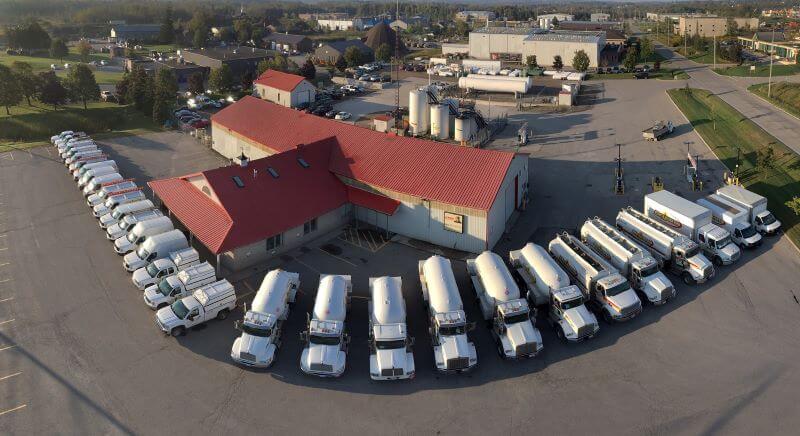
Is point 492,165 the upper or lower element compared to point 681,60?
lower

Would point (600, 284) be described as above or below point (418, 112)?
below

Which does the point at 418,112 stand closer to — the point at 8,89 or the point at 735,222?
the point at 735,222

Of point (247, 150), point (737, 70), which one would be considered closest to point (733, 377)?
point (247, 150)

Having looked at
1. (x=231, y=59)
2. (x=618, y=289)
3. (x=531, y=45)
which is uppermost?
(x=531, y=45)

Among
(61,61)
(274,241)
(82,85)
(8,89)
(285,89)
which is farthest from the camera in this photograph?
(61,61)

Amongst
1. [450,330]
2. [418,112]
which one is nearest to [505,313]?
[450,330]

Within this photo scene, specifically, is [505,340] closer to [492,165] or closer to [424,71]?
[492,165]

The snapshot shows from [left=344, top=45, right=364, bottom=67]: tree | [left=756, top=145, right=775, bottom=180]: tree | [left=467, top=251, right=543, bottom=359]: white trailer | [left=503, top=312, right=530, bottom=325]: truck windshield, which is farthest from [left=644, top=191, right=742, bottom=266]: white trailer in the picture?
[left=344, top=45, right=364, bottom=67]: tree
